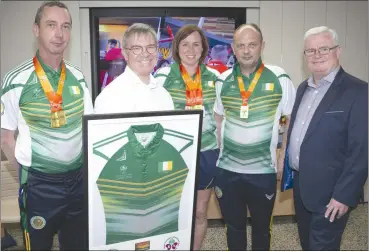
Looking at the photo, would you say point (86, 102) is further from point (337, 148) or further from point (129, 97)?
point (337, 148)

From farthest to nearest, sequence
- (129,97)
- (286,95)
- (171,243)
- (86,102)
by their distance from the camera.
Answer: (286,95) < (86,102) < (129,97) < (171,243)

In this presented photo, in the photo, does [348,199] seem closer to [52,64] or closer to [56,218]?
[56,218]

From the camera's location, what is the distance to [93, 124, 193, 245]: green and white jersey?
1396mm

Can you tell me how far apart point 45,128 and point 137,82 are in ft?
1.69

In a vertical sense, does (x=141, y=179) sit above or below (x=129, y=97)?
below

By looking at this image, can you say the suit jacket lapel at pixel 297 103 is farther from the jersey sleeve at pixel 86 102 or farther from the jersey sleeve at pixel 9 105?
the jersey sleeve at pixel 9 105

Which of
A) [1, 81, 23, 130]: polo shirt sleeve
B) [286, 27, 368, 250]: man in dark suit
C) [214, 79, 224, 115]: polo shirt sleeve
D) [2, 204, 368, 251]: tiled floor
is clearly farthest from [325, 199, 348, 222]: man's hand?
[1, 81, 23, 130]: polo shirt sleeve

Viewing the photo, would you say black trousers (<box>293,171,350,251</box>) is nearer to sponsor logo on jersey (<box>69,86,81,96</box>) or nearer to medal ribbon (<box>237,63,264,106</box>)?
medal ribbon (<box>237,63,264,106</box>)

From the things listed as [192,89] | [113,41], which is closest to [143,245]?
[192,89]

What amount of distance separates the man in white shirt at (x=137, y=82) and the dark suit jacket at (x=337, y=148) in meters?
0.78

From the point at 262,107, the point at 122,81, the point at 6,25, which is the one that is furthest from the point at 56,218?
the point at 6,25

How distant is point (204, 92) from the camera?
2400 mm

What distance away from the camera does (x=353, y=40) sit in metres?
4.04

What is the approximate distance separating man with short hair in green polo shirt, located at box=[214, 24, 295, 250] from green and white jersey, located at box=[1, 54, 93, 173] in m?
0.90
